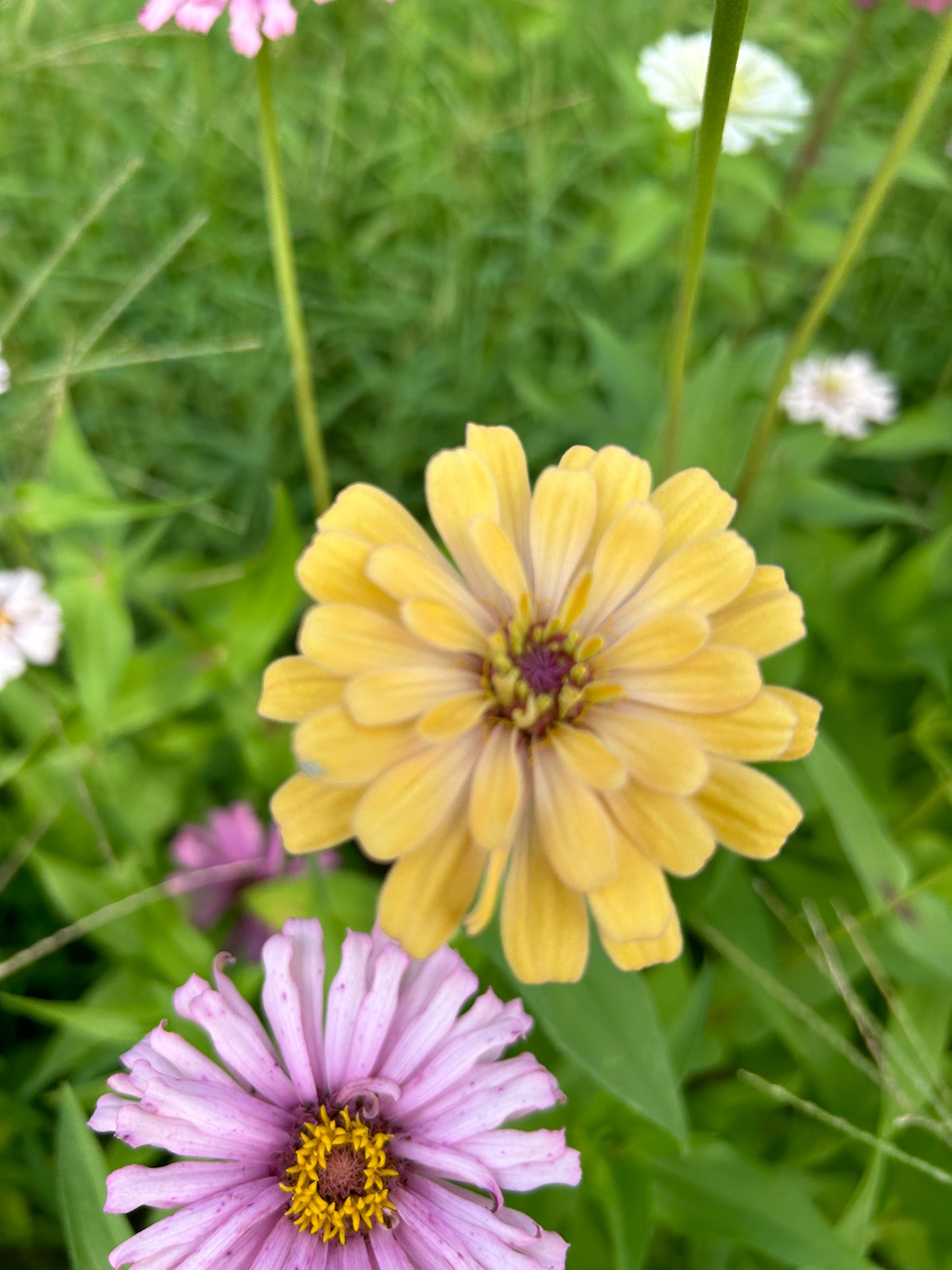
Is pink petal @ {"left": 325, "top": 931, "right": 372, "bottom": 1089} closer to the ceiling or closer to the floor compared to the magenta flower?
closer to the floor

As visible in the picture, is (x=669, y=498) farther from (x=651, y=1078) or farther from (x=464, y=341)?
(x=464, y=341)

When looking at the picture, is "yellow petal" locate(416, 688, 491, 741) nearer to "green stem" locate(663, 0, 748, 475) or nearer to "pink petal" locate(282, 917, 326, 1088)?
"pink petal" locate(282, 917, 326, 1088)

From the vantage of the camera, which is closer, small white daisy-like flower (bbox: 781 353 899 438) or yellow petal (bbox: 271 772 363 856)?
yellow petal (bbox: 271 772 363 856)

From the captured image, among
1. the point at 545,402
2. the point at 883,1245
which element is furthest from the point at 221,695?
the point at 883,1245

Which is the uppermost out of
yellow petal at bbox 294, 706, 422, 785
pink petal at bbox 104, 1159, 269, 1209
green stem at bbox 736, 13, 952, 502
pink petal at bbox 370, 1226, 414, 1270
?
green stem at bbox 736, 13, 952, 502

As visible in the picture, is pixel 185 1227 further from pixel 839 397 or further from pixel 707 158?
pixel 839 397

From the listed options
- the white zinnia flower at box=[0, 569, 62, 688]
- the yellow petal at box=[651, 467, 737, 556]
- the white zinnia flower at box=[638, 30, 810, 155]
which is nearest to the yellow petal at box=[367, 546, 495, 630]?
the yellow petal at box=[651, 467, 737, 556]
